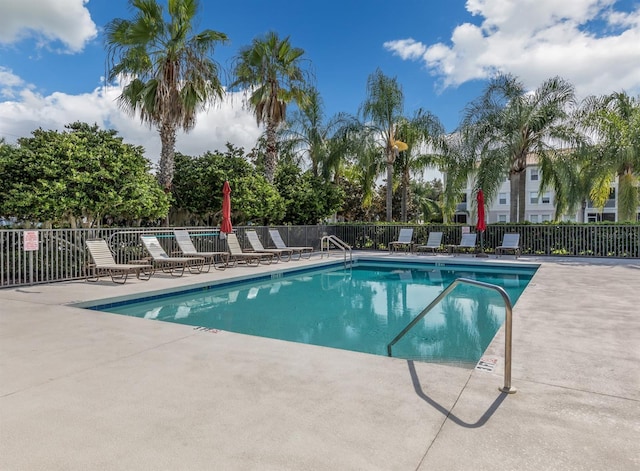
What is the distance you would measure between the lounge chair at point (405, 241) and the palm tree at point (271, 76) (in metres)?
7.16

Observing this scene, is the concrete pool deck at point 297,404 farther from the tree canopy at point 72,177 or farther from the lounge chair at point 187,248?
the lounge chair at point 187,248

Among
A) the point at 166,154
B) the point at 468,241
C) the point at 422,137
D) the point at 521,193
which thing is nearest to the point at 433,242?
the point at 468,241

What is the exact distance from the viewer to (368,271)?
14.6m

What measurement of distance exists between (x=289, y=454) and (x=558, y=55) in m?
18.2

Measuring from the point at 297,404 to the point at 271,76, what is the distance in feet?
54.6

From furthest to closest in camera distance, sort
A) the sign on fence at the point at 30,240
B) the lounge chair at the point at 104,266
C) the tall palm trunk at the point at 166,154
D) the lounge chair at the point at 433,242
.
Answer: the lounge chair at the point at 433,242 → the tall palm trunk at the point at 166,154 → the lounge chair at the point at 104,266 → the sign on fence at the point at 30,240

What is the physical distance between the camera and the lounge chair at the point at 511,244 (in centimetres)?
1647

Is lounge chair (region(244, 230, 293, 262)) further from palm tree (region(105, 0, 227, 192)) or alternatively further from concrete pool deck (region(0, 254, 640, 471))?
concrete pool deck (region(0, 254, 640, 471))

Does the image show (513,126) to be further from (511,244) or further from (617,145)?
(511,244)

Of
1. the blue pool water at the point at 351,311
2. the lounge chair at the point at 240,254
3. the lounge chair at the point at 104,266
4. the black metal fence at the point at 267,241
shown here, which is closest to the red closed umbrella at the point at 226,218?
the lounge chair at the point at 240,254

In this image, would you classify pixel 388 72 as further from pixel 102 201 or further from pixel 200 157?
pixel 102 201

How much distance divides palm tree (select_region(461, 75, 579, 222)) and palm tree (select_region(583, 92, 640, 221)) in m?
0.98

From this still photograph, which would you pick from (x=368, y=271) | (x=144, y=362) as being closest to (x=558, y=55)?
(x=368, y=271)

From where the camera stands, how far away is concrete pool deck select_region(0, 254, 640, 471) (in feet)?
7.81
